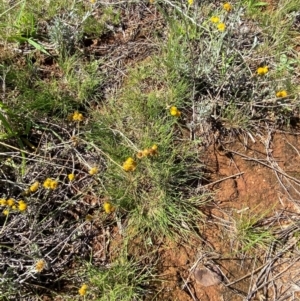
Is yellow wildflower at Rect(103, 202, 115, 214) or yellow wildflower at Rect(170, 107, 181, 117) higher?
yellow wildflower at Rect(170, 107, 181, 117)

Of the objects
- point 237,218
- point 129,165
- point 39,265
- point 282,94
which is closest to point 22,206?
point 39,265

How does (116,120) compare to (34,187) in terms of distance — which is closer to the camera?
(34,187)

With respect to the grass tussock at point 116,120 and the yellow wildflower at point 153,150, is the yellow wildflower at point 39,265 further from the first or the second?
the yellow wildflower at point 153,150

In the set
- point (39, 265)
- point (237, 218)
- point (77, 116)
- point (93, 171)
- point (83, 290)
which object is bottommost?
point (237, 218)

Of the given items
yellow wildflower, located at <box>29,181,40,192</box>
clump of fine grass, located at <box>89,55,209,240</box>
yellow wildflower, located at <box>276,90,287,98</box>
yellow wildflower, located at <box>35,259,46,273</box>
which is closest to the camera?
yellow wildflower, located at <box>35,259,46,273</box>

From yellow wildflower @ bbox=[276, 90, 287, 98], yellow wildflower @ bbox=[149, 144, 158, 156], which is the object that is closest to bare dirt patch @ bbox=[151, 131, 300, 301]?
yellow wildflower @ bbox=[276, 90, 287, 98]

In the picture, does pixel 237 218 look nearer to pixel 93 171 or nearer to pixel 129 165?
pixel 129 165

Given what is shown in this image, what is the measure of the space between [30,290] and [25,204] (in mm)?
363

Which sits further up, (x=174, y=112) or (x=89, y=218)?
(x=174, y=112)

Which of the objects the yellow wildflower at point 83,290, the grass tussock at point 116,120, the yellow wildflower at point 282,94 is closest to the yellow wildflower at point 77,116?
the grass tussock at point 116,120

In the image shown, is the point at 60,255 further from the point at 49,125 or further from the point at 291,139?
the point at 291,139

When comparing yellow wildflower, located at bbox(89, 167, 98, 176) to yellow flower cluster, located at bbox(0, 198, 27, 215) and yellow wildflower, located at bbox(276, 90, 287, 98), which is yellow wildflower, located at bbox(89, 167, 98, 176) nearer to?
yellow flower cluster, located at bbox(0, 198, 27, 215)

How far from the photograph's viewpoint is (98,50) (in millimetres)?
2418

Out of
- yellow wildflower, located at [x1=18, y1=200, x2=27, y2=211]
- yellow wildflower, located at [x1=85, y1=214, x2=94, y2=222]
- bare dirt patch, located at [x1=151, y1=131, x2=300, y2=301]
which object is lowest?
bare dirt patch, located at [x1=151, y1=131, x2=300, y2=301]
